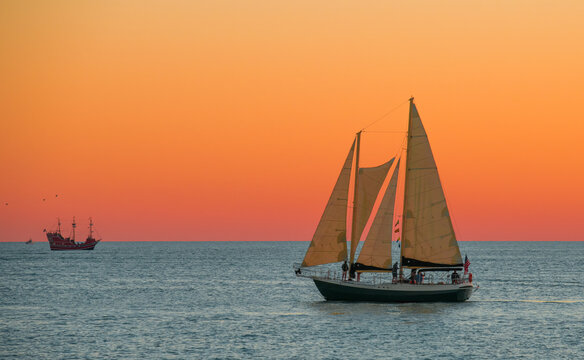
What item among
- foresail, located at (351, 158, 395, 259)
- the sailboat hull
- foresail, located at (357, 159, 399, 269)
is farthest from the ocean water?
foresail, located at (351, 158, 395, 259)

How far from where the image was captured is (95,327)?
65688 mm

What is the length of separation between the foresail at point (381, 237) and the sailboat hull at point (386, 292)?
2.23 meters

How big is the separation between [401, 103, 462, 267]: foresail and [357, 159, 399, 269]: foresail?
7.05 ft

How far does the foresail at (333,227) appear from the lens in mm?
73125

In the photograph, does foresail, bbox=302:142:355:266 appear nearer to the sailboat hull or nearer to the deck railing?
the deck railing

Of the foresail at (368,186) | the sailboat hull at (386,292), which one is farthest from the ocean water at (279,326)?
the foresail at (368,186)

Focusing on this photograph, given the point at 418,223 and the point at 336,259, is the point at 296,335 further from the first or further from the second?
the point at 418,223

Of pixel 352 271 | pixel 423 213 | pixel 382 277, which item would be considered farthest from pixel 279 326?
pixel 382 277

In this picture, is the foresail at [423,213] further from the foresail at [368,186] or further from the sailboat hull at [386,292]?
the foresail at [368,186]

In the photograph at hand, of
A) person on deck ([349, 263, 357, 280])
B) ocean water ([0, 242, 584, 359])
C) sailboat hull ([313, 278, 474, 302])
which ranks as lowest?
ocean water ([0, 242, 584, 359])

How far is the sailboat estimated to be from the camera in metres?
73.2

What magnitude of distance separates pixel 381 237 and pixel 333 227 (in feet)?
14.7

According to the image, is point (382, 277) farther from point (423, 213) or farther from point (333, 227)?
point (333, 227)

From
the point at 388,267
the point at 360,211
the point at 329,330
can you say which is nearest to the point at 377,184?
the point at 360,211
